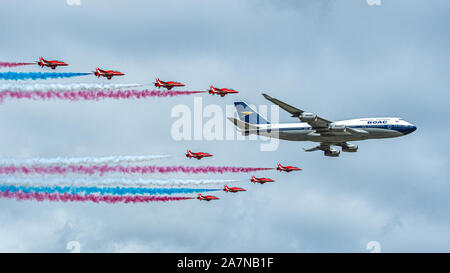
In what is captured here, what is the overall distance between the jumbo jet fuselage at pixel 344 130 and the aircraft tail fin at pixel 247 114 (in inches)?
163

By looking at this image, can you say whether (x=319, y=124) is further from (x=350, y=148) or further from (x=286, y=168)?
(x=350, y=148)

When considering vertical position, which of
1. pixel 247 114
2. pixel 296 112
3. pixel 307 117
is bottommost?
pixel 247 114

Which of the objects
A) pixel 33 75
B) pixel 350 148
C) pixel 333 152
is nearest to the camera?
pixel 33 75

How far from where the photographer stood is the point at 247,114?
6486 inches

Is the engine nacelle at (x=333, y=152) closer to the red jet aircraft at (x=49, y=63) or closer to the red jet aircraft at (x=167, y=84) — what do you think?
the red jet aircraft at (x=167, y=84)

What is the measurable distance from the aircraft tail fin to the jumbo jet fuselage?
13.6 ft

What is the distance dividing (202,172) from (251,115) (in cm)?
1944

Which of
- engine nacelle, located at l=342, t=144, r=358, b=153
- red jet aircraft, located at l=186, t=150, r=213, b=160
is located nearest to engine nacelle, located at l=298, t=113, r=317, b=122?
red jet aircraft, located at l=186, t=150, r=213, b=160

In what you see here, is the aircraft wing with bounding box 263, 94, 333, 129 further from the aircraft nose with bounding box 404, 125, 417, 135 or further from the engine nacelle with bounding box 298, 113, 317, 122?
the aircraft nose with bounding box 404, 125, 417, 135

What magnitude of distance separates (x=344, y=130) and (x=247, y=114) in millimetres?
19944

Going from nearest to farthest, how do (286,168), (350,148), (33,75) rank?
(33,75), (286,168), (350,148)

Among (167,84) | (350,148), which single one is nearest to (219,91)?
(167,84)

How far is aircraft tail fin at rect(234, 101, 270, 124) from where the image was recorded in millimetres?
163000
